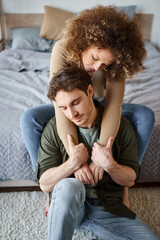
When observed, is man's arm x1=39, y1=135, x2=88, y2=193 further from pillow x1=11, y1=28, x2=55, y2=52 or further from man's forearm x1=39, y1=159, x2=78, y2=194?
pillow x1=11, y1=28, x2=55, y2=52

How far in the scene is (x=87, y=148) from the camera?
1195 mm

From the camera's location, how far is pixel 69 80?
3.47 feet

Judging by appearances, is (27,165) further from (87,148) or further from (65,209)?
(65,209)

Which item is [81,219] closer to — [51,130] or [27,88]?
[51,130]

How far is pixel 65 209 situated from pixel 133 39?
0.79 m

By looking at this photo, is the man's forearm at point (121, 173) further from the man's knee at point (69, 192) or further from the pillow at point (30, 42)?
the pillow at point (30, 42)

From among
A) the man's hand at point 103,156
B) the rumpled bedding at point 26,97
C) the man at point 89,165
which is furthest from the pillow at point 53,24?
the man's hand at point 103,156

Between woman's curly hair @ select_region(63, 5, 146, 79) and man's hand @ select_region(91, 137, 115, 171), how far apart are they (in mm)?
348

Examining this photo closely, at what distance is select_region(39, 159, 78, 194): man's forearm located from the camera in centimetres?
109

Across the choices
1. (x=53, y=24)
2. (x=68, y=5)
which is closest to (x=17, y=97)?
(x=53, y=24)

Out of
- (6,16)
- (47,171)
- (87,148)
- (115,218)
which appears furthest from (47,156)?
(6,16)

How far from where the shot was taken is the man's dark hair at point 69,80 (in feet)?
3.47

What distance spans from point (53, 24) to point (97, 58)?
7.46ft

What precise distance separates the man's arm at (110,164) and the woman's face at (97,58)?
0.34 metres
